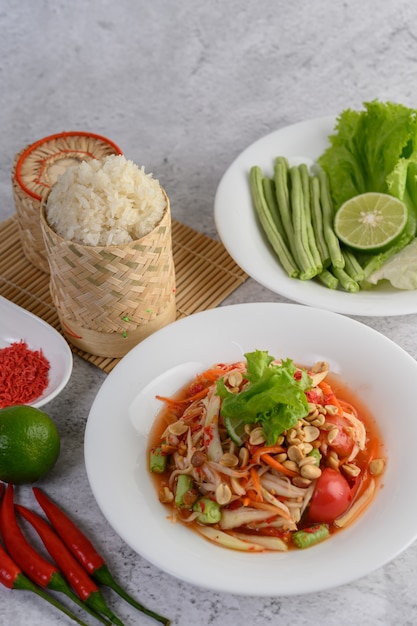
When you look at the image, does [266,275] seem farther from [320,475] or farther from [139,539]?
[139,539]

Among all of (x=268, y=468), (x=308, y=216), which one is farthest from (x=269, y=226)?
(x=268, y=468)

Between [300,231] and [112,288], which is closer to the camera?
[112,288]

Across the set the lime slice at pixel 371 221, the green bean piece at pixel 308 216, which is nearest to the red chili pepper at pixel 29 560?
the green bean piece at pixel 308 216

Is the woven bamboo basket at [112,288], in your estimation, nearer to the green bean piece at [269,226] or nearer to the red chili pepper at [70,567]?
the green bean piece at [269,226]

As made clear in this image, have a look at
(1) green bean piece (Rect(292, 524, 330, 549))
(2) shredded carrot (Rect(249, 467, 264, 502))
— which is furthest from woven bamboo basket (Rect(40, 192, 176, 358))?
(1) green bean piece (Rect(292, 524, 330, 549))

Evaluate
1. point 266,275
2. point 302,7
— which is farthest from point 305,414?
point 302,7

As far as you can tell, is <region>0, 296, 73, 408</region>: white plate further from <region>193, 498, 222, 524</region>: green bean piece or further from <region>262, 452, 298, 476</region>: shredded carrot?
<region>262, 452, 298, 476</region>: shredded carrot

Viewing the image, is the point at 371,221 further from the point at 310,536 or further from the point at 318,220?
the point at 310,536

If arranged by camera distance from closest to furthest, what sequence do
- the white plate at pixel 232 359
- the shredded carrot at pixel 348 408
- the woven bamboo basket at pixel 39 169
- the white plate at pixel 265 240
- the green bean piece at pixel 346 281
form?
the white plate at pixel 232 359, the shredded carrot at pixel 348 408, the white plate at pixel 265 240, the green bean piece at pixel 346 281, the woven bamboo basket at pixel 39 169
